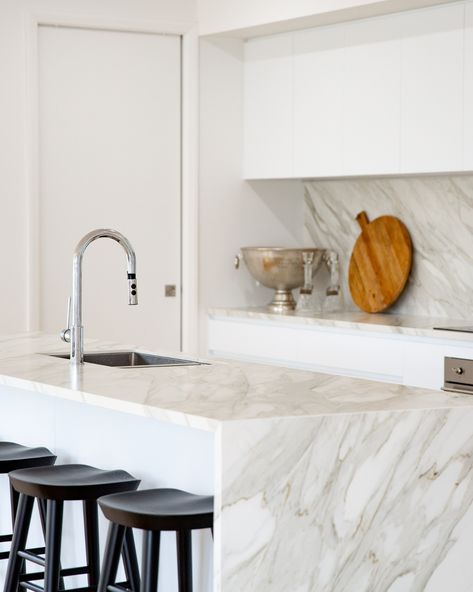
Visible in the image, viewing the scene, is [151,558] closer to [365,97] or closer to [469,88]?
[469,88]

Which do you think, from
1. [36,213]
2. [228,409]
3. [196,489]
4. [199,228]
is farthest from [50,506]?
[199,228]

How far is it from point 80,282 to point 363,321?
1869 millimetres

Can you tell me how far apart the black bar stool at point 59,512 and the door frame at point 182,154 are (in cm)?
220

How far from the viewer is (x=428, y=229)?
5.22 m

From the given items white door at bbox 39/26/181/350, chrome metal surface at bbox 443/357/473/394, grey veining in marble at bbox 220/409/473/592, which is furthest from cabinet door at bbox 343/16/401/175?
grey veining in marble at bbox 220/409/473/592

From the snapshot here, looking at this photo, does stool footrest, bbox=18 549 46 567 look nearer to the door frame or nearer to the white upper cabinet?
the door frame

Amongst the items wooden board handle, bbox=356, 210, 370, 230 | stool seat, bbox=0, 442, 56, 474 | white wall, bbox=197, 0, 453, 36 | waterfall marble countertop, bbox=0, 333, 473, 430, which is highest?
white wall, bbox=197, 0, 453, 36

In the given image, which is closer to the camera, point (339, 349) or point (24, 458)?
point (24, 458)

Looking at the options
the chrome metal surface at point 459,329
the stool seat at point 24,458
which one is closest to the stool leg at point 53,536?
the stool seat at point 24,458

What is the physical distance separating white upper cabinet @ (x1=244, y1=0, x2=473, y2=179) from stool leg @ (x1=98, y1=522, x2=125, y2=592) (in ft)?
8.58

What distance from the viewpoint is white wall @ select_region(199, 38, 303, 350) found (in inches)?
219

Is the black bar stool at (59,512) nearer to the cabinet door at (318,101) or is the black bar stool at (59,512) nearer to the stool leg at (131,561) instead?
the stool leg at (131,561)

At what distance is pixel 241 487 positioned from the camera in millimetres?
2330

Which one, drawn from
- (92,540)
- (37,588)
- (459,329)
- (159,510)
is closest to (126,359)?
(92,540)
